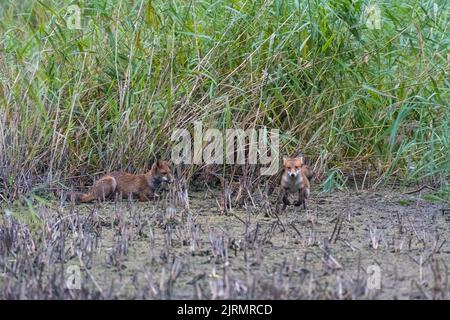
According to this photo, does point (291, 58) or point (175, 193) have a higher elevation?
point (291, 58)

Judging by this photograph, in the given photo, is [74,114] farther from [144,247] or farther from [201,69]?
[144,247]

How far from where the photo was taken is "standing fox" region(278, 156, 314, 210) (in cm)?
754

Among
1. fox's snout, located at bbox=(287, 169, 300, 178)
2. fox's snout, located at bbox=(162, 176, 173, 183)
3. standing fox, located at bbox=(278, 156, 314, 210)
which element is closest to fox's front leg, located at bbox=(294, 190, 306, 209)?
standing fox, located at bbox=(278, 156, 314, 210)

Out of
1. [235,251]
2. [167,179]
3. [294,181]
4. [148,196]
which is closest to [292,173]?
[294,181]

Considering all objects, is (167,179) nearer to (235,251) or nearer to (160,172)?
(160,172)

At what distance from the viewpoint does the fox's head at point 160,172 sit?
26.1 feet

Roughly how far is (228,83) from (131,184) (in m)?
1.14

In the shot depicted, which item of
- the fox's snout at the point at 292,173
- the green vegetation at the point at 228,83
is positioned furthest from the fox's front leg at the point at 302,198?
the green vegetation at the point at 228,83

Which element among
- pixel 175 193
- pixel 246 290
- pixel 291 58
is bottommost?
pixel 246 290

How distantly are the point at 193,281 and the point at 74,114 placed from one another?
3086 mm

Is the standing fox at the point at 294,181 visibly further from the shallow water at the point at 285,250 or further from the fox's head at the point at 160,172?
the fox's head at the point at 160,172

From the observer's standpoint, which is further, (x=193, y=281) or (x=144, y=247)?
(x=144, y=247)

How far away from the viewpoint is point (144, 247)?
254 inches

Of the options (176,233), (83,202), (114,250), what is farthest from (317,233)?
(83,202)
